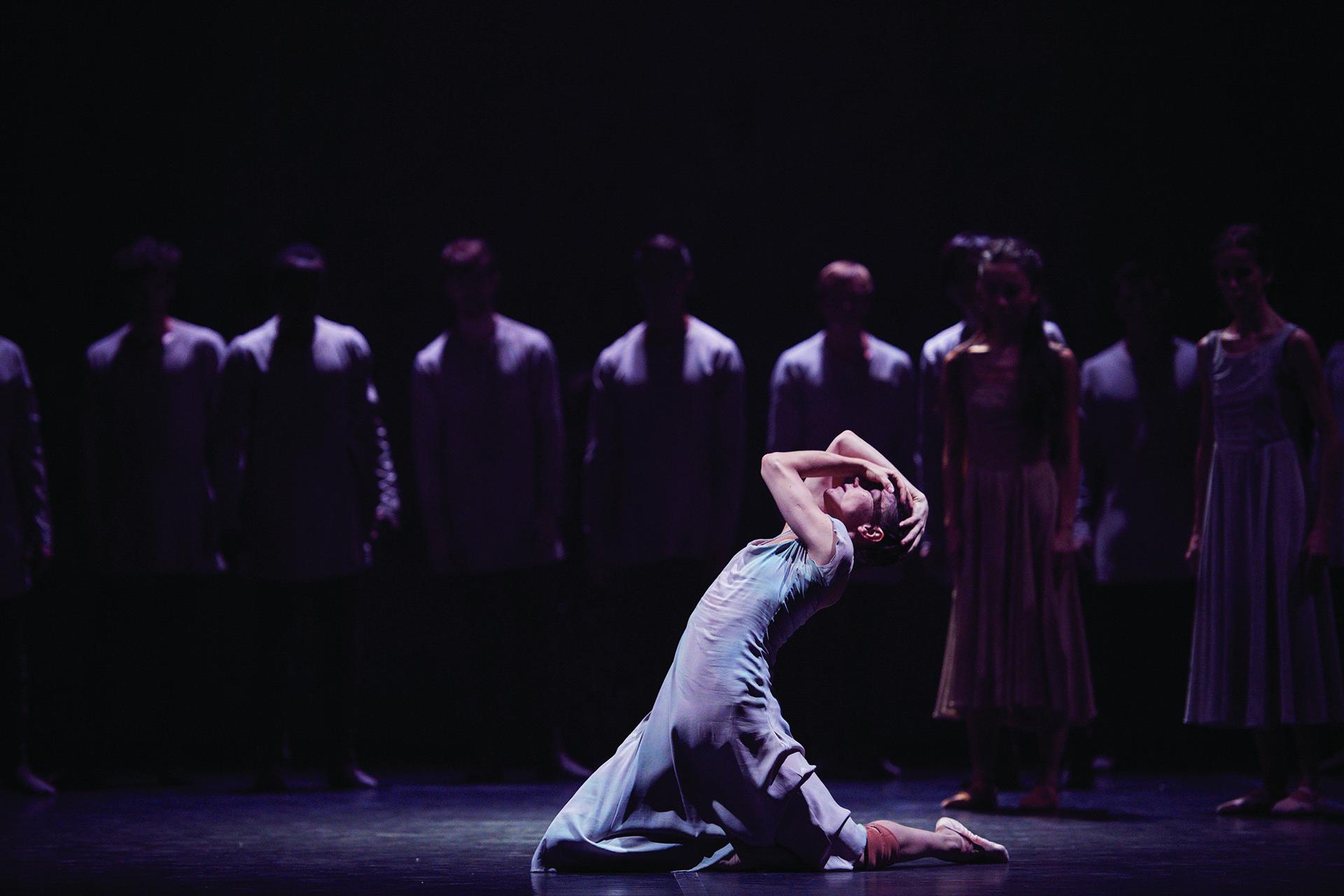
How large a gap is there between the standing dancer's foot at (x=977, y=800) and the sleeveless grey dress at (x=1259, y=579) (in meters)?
0.67

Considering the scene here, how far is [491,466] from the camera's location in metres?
6.33

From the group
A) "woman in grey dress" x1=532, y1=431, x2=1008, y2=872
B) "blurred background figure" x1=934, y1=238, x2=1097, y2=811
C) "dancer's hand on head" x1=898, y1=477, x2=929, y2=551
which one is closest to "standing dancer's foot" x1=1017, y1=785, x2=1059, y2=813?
"blurred background figure" x1=934, y1=238, x2=1097, y2=811

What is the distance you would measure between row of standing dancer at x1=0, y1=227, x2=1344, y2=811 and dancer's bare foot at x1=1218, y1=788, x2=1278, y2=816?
37 cm

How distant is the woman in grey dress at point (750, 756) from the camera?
12.1 feet

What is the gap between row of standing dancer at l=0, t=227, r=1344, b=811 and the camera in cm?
528

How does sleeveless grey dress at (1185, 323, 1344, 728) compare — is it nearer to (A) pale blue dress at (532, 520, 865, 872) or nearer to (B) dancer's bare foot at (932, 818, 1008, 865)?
(B) dancer's bare foot at (932, 818, 1008, 865)

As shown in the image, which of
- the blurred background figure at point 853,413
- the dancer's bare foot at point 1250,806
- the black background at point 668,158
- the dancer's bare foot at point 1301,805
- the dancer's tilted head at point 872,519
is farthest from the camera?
the black background at point 668,158

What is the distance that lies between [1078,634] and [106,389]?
12.0ft

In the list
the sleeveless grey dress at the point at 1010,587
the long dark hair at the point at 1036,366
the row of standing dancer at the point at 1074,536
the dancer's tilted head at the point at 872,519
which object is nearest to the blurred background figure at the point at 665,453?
the row of standing dancer at the point at 1074,536

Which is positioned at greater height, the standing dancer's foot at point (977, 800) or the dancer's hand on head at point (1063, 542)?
the dancer's hand on head at point (1063, 542)

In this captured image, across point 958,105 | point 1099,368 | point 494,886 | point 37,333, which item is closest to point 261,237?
point 37,333

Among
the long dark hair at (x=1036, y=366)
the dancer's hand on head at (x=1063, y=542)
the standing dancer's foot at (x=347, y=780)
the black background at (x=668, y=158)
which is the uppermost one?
the black background at (x=668, y=158)

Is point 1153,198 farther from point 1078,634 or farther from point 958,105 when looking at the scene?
point 1078,634

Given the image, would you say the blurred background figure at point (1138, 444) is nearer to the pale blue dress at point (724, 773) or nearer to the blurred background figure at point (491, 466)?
the blurred background figure at point (491, 466)
